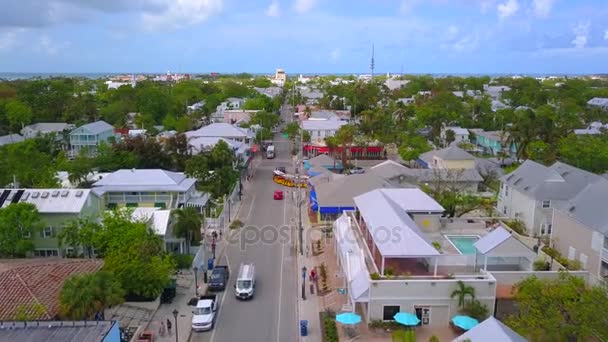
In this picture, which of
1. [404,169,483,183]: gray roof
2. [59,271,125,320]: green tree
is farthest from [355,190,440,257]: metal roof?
[404,169,483,183]: gray roof

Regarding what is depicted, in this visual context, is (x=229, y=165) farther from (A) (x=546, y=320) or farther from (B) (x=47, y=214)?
(A) (x=546, y=320)

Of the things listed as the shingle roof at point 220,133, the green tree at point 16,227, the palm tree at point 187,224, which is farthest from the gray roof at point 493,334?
the shingle roof at point 220,133

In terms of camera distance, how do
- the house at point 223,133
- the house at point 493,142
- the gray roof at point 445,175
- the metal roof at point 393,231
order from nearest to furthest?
1. the metal roof at point 393,231
2. the gray roof at point 445,175
3. the house at point 493,142
4. the house at point 223,133

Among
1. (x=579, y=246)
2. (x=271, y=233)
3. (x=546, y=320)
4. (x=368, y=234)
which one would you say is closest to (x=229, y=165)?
(x=271, y=233)

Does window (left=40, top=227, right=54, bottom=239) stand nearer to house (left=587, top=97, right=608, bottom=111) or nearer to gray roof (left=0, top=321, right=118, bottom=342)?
gray roof (left=0, top=321, right=118, bottom=342)

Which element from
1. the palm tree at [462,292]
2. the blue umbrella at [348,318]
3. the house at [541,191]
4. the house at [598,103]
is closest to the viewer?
the blue umbrella at [348,318]

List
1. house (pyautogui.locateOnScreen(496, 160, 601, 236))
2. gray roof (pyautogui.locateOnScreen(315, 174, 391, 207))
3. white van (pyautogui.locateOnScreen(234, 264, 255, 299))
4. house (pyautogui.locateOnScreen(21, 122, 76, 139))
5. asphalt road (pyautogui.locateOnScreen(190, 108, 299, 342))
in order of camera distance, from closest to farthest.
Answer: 1. asphalt road (pyautogui.locateOnScreen(190, 108, 299, 342))
2. white van (pyautogui.locateOnScreen(234, 264, 255, 299))
3. house (pyautogui.locateOnScreen(496, 160, 601, 236))
4. gray roof (pyautogui.locateOnScreen(315, 174, 391, 207))
5. house (pyautogui.locateOnScreen(21, 122, 76, 139))

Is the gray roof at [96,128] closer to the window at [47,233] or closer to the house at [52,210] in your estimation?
the house at [52,210]
